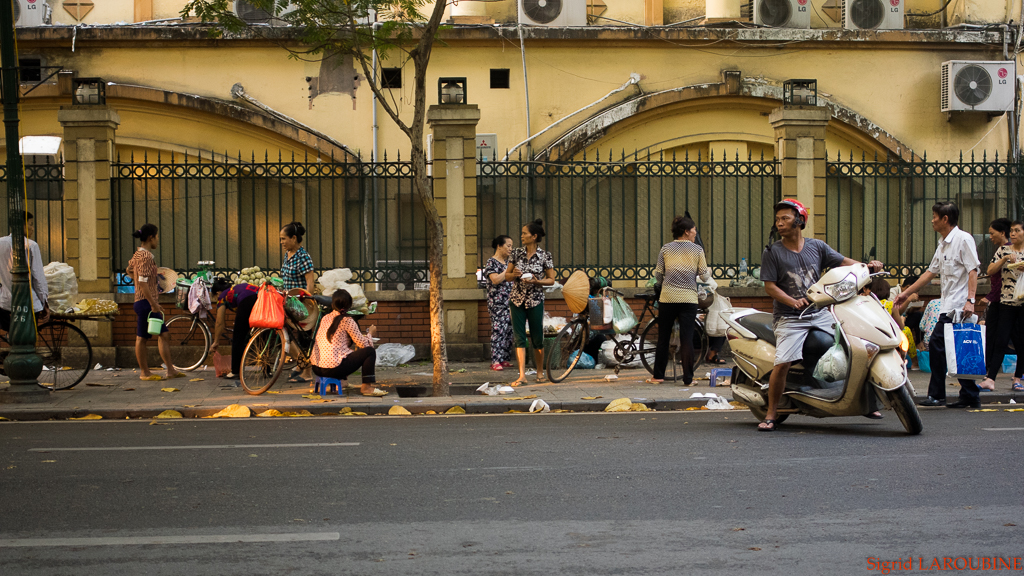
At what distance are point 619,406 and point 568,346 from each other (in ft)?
6.04

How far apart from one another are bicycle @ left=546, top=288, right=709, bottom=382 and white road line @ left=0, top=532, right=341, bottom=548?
6.80 meters

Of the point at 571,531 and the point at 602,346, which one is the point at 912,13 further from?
the point at 571,531

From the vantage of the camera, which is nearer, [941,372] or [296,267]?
[941,372]

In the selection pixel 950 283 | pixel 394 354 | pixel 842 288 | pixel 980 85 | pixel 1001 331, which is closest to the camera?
pixel 842 288

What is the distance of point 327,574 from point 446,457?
107 inches

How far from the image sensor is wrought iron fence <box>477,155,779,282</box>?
46.0ft

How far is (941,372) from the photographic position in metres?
9.48

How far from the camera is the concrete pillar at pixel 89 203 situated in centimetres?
1352

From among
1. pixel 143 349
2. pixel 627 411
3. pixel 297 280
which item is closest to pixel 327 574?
pixel 627 411

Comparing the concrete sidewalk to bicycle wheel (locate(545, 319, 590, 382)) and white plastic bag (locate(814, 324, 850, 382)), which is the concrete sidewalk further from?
white plastic bag (locate(814, 324, 850, 382))

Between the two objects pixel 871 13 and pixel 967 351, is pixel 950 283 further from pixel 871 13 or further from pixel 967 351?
pixel 871 13

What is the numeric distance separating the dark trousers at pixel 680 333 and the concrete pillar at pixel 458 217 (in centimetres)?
334

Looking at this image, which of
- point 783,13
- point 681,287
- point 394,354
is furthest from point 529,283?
point 783,13

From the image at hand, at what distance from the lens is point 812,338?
25.6ft
